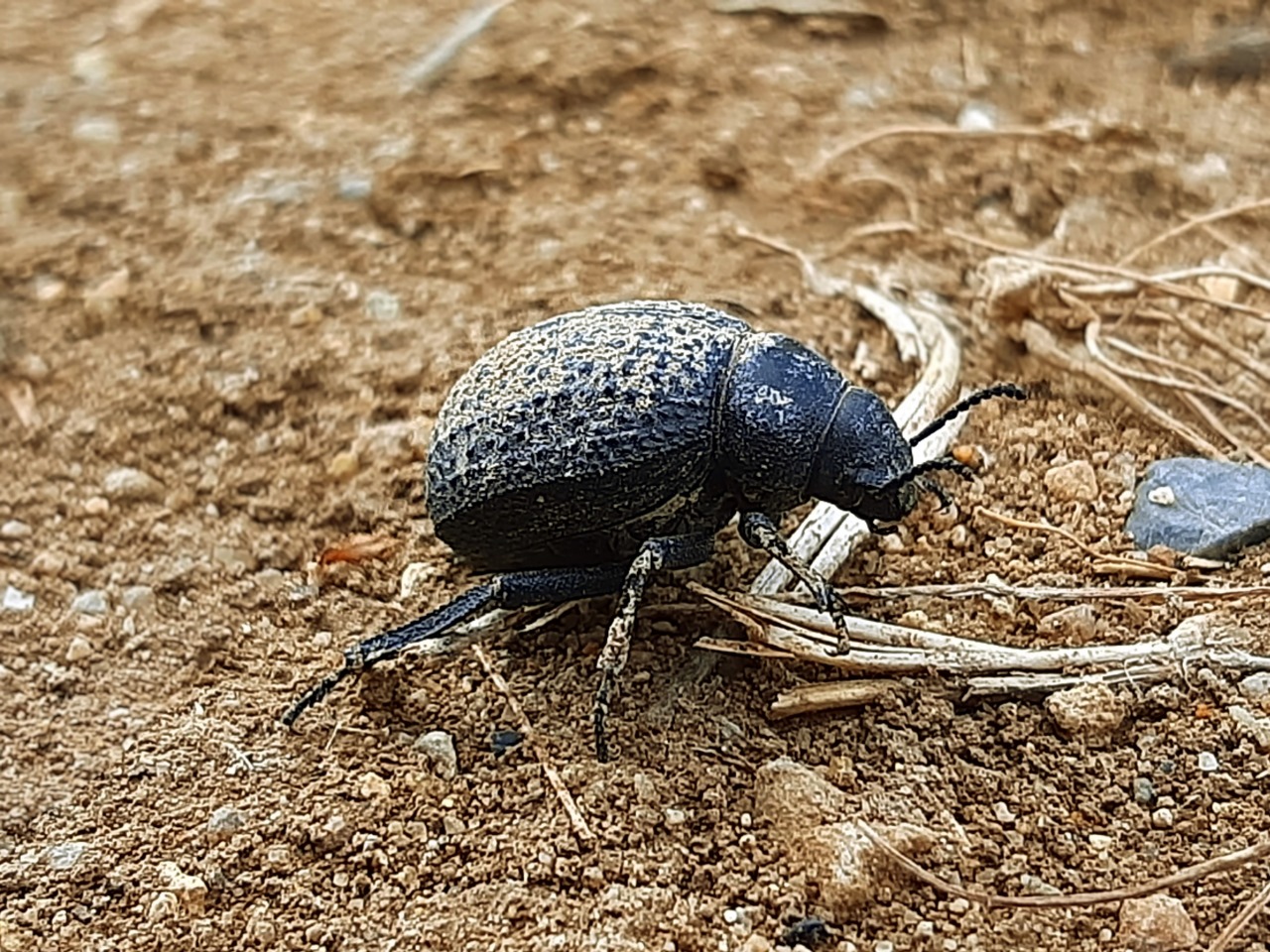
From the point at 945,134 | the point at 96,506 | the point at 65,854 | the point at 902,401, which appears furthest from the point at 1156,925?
the point at 945,134

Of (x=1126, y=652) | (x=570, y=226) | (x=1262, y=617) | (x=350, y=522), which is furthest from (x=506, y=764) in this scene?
(x=570, y=226)

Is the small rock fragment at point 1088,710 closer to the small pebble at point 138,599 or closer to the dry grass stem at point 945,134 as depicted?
the small pebble at point 138,599

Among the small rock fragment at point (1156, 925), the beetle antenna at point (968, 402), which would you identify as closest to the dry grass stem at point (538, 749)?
the small rock fragment at point (1156, 925)

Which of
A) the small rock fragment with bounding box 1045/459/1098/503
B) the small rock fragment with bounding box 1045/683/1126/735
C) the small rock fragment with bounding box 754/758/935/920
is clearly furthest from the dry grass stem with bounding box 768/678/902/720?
the small rock fragment with bounding box 1045/459/1098/503

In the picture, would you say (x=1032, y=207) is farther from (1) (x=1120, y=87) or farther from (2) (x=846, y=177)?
(1) (x=1120, y=87)

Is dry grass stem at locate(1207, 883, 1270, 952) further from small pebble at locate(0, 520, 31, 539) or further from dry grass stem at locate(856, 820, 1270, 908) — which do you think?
small pebble at locate(0, 520, 31, 539)
